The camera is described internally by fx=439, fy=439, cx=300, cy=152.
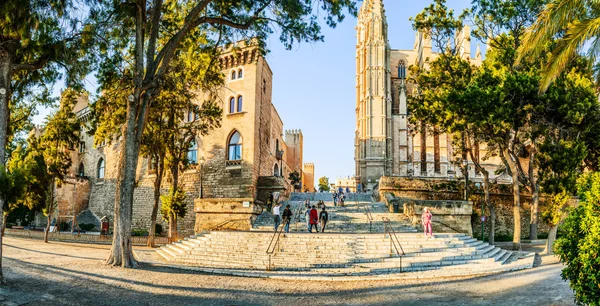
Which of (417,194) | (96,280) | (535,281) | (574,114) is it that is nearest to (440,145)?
(417,194)

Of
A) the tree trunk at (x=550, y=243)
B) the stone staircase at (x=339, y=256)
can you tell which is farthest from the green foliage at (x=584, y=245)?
the tree trunk at (x=550, y=243)

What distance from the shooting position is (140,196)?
105 ft

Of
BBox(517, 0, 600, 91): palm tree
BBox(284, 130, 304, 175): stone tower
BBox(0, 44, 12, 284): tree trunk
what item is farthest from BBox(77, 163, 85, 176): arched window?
BBox(517, 0, 600, 91): palm tree

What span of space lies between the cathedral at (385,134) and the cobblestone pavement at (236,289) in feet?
109

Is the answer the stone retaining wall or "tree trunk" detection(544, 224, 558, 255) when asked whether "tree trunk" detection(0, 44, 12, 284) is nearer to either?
the stone retaining wall

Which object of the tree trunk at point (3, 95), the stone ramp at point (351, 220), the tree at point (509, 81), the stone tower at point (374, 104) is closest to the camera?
the tree trunk at point (3, 95)

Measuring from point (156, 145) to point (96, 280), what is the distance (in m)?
10.9

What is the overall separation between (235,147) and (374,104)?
886 inches

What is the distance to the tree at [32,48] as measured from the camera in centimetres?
1001

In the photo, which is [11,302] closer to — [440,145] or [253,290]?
[253,290]

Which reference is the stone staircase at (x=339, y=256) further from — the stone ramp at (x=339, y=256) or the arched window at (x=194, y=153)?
the arched window at (x=194, y=153)

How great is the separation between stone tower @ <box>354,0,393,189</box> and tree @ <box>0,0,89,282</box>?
34998 mm

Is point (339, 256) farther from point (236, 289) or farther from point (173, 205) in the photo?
point (173, 205)

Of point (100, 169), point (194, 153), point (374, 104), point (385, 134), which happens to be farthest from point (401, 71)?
point (100, 169)
